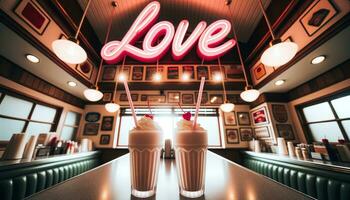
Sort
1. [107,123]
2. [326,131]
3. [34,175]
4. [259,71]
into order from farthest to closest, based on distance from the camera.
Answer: [107,123] < [259,71] < [326,131] < [34,175]

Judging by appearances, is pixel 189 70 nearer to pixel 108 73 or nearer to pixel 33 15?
pixel 108 73

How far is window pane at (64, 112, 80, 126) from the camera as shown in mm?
3764

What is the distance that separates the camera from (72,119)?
394 cm

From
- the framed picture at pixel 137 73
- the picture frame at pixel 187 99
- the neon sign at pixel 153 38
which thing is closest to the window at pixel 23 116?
the neon sign at pixel 153 38

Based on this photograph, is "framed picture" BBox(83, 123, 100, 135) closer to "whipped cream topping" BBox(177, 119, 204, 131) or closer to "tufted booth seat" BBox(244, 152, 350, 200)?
"whipped cream topping" BBox(177, 119, 204, 131)

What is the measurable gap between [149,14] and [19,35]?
241 cm

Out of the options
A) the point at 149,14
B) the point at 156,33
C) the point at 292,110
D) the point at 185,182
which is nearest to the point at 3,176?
the point at 185,182

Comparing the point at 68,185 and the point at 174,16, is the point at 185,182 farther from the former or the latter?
the point at 174,16

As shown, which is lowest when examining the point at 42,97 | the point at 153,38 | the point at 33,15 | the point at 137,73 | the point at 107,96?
the point at 42,97

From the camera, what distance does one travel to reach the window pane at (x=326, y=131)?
255cm

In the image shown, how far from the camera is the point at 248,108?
4.36 meters

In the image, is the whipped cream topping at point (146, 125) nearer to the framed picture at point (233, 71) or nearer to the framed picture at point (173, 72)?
the framed picture at point (173, 72)

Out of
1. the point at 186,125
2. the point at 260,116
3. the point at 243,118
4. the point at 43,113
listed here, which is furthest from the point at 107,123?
the point at 260,116

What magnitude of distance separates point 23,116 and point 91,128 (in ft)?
5.38
